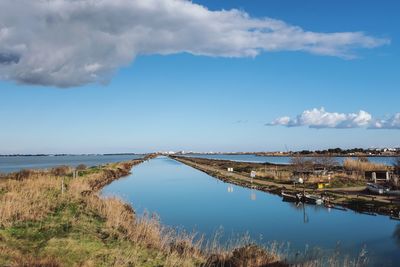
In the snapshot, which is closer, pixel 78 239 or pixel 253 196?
pixel 78 239

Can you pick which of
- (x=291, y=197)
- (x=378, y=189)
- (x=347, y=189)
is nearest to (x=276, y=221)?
(x=291, y=197)

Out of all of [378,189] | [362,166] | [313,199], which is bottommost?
[313,199]

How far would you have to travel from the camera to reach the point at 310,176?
4788 cm

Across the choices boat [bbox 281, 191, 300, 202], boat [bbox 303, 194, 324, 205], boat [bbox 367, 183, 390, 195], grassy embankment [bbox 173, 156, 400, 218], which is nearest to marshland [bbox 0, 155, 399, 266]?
boat [bbox 303, 194, 324, 205]

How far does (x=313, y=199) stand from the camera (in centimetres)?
3344

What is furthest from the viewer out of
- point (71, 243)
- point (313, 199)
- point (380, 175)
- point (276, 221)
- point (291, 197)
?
point (380, 175)

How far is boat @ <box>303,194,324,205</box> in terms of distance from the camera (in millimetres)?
32853

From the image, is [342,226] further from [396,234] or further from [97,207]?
[97,207]

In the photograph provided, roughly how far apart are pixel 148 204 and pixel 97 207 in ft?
49.2

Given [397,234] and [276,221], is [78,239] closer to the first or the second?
[276,221]

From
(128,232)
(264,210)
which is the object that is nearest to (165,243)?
(128,232)

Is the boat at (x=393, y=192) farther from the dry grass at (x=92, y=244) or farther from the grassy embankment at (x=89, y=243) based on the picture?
the grassy embankment at (x=89, y=243)

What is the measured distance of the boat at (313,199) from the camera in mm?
32853

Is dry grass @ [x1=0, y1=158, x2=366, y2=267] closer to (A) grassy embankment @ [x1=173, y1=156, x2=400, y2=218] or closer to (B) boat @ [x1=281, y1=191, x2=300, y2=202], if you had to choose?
(A) grassy embankment @ [x1=173, y1=156, x2=400, y2=218]
